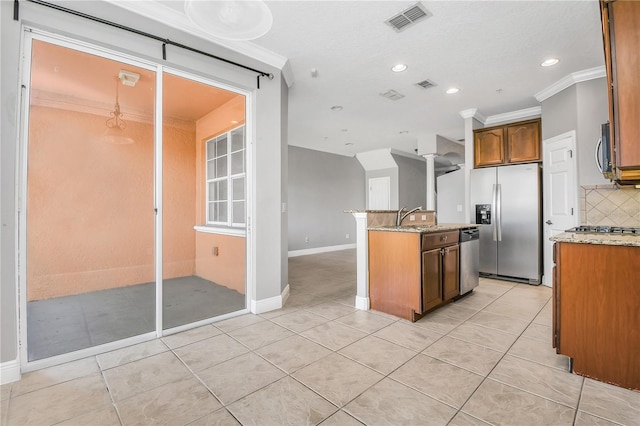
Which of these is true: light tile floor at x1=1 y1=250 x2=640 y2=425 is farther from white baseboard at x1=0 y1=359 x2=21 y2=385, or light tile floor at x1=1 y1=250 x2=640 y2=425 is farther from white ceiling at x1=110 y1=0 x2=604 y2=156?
white ceiling at x1=110 y1=0 x2=604 y2=156

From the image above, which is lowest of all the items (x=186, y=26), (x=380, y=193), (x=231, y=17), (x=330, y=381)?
(x=330, y=381)

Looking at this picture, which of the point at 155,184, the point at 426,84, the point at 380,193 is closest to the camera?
the point at 155,184

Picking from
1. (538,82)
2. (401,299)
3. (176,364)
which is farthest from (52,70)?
(538,82)

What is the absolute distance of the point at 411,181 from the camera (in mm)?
8805

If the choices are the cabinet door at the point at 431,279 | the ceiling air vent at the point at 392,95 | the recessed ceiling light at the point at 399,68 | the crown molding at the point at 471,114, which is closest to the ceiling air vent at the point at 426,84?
the ceiling air vent at the point at 392,95

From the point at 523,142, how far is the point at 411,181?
422 cm

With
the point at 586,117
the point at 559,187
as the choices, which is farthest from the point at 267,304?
the point at 586,117

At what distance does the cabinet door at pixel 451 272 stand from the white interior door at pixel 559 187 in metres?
1.56

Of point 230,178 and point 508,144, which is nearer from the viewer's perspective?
point 230,178

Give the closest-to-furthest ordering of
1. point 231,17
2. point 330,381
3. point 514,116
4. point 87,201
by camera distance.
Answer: point 231,17 < point 330,381 < point 87,201 < point 514,116

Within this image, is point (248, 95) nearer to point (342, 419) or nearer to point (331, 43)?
point (331, 43)

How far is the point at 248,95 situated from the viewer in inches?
125

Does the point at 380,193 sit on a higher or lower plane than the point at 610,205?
higher

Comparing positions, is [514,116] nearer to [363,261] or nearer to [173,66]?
[363,261]
